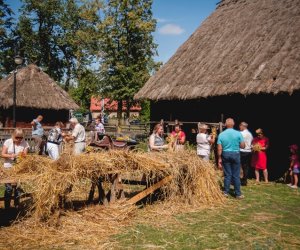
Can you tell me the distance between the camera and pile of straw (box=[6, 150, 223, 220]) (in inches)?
207

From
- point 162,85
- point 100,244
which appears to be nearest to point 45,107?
point 162,85

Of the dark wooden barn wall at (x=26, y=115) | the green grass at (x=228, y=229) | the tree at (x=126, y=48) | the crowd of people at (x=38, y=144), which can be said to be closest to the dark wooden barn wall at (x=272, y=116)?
the green grass at (x=228, y=229)

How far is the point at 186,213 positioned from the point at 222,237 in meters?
1.44

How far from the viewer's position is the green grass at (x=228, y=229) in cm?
502

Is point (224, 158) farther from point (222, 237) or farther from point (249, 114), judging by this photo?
point (249, 114)

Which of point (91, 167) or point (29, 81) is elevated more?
point (29, 81)

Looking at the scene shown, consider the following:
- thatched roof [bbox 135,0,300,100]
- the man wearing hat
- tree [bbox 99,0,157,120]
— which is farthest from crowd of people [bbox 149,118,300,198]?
tree [bbox 99,0,157,120]

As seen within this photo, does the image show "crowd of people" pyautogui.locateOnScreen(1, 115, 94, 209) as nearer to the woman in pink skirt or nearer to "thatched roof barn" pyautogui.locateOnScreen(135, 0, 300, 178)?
"thatched roof barn" pyautogui.locateOnScreen(135, 0, 300, 178)

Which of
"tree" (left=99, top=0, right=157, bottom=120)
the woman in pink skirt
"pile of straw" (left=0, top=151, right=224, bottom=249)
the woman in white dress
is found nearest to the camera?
"pile of straw" (left=0, top=151, right=224, bottom=249)

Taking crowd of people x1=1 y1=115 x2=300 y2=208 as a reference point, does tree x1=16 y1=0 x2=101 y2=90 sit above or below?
above

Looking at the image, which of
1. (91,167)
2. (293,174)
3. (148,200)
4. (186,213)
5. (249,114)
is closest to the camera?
(91,167)

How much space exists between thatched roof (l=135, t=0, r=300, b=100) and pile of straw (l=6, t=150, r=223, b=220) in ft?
14.3

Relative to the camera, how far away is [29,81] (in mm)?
24281

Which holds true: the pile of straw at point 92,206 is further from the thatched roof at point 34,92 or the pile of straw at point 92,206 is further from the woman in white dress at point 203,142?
the thatched roof at point 34,92
